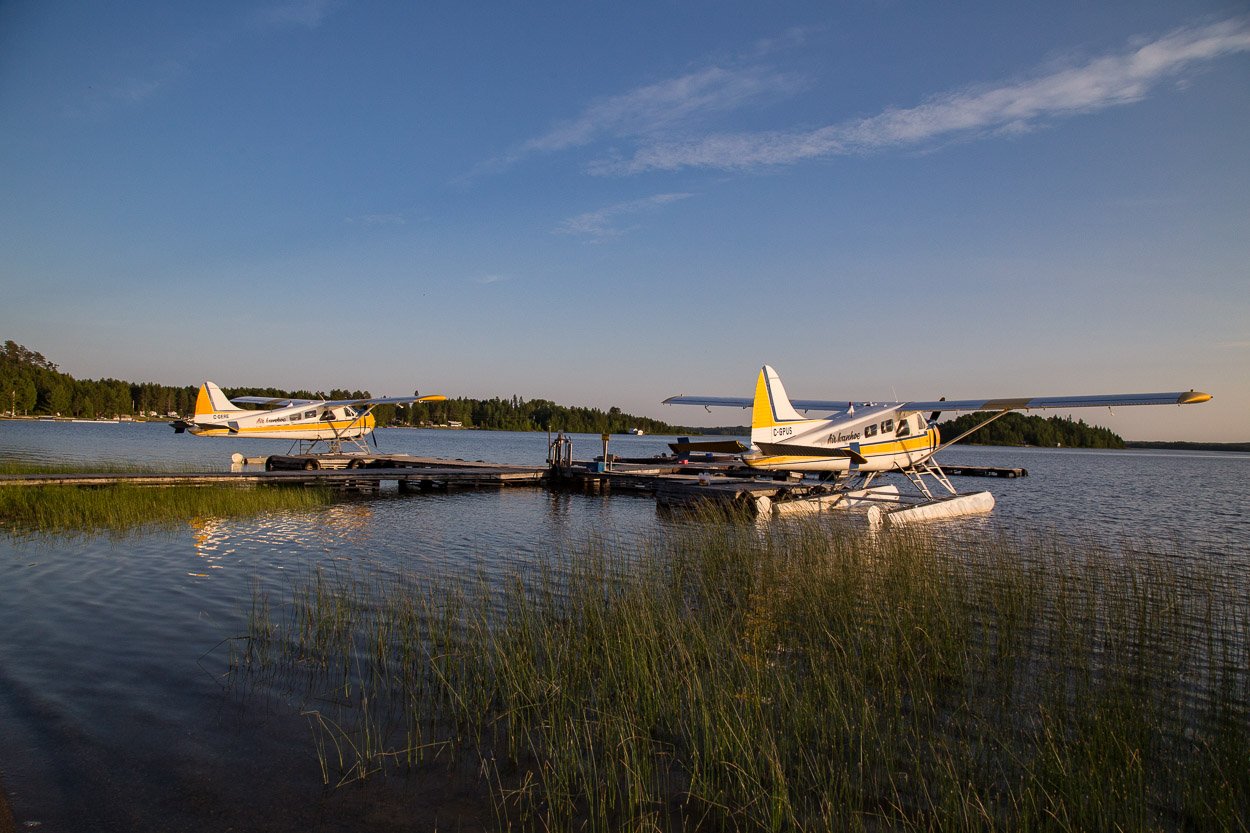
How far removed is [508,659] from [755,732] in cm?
199

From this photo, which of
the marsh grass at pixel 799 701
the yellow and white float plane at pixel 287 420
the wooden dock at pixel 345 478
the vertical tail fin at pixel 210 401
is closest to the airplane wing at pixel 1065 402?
the marsh grass at pixel 799 701

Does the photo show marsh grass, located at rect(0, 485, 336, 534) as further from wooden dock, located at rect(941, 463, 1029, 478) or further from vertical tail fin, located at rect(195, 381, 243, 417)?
wooden dock, located at rect(941, 463, 1029, 478)

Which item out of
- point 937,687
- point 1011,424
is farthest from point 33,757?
point 1011,424

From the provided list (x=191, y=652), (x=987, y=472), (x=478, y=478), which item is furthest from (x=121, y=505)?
(x=987, y=472)

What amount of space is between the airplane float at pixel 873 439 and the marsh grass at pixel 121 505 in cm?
1123

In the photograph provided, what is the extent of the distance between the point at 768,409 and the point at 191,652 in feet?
38.8

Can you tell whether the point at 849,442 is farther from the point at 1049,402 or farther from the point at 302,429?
the point at 302,429

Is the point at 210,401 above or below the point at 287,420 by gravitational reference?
above

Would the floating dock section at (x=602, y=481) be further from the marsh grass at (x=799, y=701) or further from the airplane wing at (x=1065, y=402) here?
the marsh grass at (x=799, y=701)

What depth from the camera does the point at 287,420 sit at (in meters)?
26.7

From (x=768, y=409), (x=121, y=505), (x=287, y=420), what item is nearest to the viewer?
(x=121, y=505)

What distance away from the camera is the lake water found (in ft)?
11.9

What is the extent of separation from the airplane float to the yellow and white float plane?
1520cm

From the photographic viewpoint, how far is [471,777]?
397 cm
